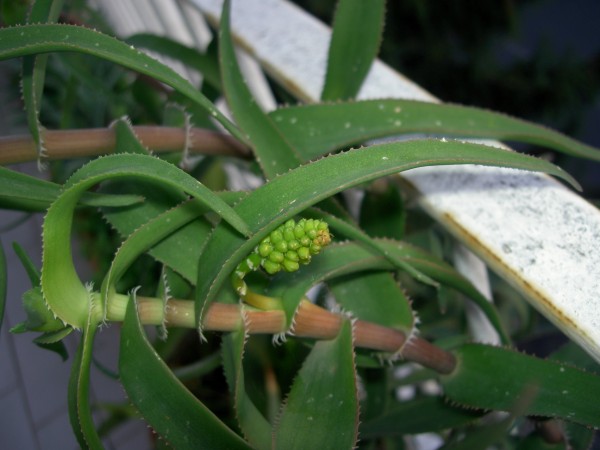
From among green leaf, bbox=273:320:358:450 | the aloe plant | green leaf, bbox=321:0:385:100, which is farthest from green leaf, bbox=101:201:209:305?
green leaf, bbox=321:0:385:100

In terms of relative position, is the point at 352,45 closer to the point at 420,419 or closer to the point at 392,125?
the point at 392,125

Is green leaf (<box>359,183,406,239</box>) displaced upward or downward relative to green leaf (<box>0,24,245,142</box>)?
downward

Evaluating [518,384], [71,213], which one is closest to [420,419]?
[518,384]

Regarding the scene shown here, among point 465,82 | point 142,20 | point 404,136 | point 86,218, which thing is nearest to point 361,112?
point 404,136

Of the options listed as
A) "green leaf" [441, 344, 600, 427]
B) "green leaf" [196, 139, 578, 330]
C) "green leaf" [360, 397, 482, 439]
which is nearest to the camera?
"green leaf" [196, 139, 578, 330]

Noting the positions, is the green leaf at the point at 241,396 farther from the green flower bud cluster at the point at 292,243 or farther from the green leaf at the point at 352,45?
the green leaf at the point at 352,45

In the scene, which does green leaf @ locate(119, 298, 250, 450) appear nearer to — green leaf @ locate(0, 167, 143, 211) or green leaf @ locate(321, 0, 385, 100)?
green leaf @ locate(0, 167, 143, 211)

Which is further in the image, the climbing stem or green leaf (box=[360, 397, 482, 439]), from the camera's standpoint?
green leaf (box=[360, 397, 482, 439])

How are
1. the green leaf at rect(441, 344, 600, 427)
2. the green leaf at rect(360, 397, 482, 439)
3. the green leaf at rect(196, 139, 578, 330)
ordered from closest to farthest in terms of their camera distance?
the green leaf at rect(196, 139, 578, 330)
the green leaf at rect(441, 344, 600, 427)
the green leaf at rect(360, 397, 482, 439)
